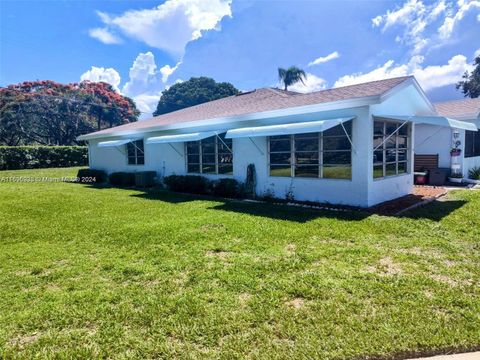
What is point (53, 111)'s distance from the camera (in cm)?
4494

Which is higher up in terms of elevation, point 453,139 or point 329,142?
point 453,139

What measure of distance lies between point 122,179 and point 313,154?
12.4 meters

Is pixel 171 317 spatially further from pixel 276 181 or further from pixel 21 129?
pixel 21 129

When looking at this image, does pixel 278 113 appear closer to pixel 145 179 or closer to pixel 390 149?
pixel 390 149

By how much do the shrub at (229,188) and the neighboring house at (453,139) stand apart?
35.0 ft

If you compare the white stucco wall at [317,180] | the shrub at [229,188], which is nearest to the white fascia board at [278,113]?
the white stucco wall at [317,180]

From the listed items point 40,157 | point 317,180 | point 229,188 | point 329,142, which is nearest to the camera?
point 329,142

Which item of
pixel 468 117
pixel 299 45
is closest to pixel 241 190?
pixel 468 117

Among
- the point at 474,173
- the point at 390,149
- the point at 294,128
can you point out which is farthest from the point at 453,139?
the point at 294,128

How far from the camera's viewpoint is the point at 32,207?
1102 cm

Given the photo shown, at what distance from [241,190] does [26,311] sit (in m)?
9.78

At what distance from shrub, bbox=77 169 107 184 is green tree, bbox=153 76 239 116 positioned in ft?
124

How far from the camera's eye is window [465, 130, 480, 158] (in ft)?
55.5

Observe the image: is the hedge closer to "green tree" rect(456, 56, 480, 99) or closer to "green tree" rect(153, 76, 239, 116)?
"green tree" rect(153, 76, 239, 116)
